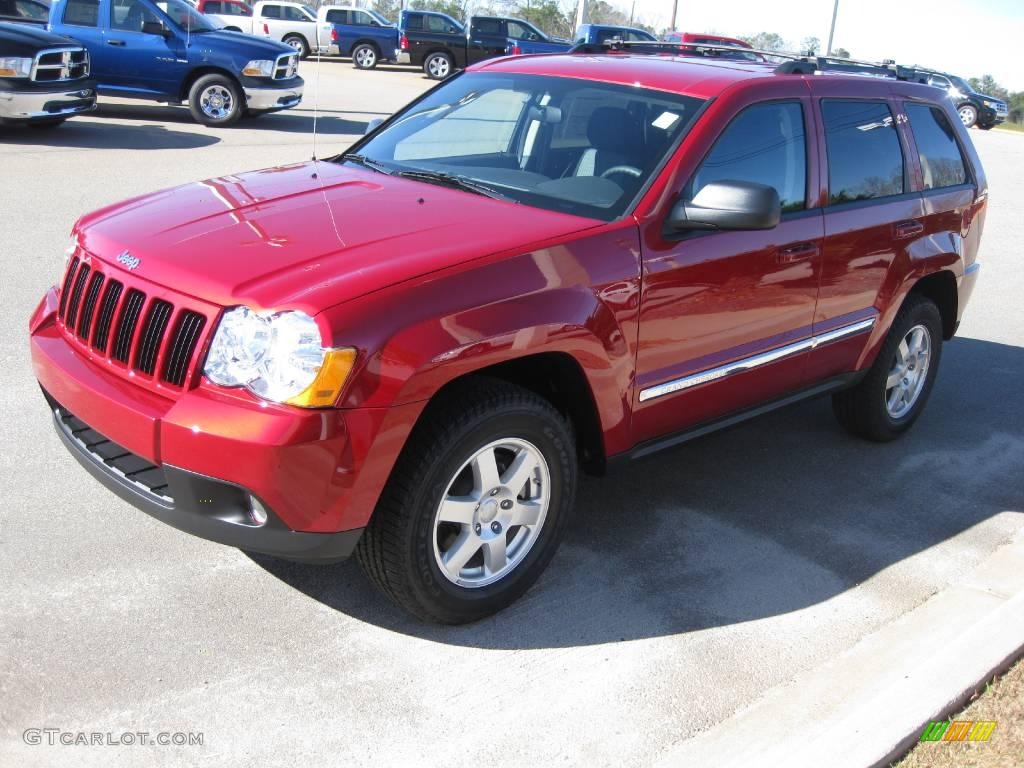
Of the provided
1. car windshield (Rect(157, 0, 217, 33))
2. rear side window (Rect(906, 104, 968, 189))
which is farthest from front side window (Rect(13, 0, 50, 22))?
rear side window (Rect(906, 104, 968, 189))

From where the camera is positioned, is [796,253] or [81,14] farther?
[81,14]

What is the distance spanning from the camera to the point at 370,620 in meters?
3.69

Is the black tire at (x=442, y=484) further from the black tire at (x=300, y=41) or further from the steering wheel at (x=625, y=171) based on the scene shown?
the black tire at (x=300, y=41)

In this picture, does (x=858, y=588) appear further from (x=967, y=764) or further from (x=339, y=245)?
(x=339, y=245)

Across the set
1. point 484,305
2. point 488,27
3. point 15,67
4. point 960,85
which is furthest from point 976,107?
point 484,305

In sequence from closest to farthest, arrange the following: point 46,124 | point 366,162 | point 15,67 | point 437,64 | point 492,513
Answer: point 492,513 → point 366,162 → point 15,67 → point 46,124 → point 437,64

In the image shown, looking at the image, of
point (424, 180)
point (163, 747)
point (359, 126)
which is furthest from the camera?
point (359, 126)

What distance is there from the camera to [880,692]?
339 cm

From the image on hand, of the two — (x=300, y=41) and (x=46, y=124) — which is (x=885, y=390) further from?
(x=300, y=41)

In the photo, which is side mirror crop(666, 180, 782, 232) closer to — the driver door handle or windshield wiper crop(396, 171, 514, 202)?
the driver door handle

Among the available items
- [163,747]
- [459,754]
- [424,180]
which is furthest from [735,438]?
[163,747]

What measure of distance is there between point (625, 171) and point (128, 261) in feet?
6.09

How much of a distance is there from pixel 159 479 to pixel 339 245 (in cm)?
93

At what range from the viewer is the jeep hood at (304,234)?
3230 millimetres
